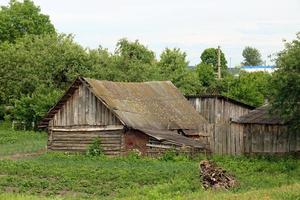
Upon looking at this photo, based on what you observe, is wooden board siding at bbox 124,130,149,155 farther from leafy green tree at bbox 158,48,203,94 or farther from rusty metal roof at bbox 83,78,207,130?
leafy green tree at bbox 158,48,203,94

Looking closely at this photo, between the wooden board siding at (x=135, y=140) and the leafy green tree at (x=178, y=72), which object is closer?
the wooden board siding at (x=135, y=140)

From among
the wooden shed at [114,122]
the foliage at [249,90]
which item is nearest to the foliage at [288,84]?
the wooden shed at [114,122]

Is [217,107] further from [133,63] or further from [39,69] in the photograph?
[39,69]

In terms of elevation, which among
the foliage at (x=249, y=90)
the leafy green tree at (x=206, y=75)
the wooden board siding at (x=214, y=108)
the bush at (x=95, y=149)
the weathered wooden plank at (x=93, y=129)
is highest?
the leafy green tree at (x=206, y=75)

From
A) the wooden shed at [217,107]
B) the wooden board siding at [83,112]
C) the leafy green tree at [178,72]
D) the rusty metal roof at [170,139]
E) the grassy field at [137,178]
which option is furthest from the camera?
the leafy green tree at [178,72]

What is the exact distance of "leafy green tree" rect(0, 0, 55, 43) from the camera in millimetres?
75938

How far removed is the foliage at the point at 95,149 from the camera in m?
33.0

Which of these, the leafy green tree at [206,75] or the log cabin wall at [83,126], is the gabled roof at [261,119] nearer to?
the log cabin wall at [83,126]

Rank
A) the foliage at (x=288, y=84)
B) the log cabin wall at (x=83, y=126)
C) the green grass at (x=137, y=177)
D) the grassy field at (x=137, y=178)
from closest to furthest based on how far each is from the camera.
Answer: the grassy field at (x=137, y=178)
the green grass at (x=137, y=177)
the foliage at (x=288, y=84)
the log cabin wall at (x=83, y=126)

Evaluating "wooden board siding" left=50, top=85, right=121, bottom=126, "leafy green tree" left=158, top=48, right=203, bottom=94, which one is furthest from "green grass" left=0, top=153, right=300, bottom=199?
"leafy green tree" left=158, top=48, right=203, bottom=94

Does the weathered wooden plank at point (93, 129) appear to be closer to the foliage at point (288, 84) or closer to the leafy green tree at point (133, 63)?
the foliage at point (288, 84)

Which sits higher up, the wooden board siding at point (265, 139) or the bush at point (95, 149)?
the wooden board siding at point (265, 139)

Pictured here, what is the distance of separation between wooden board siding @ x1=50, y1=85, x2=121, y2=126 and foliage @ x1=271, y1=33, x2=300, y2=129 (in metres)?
9.57

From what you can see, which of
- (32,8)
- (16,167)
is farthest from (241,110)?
(32,8)
